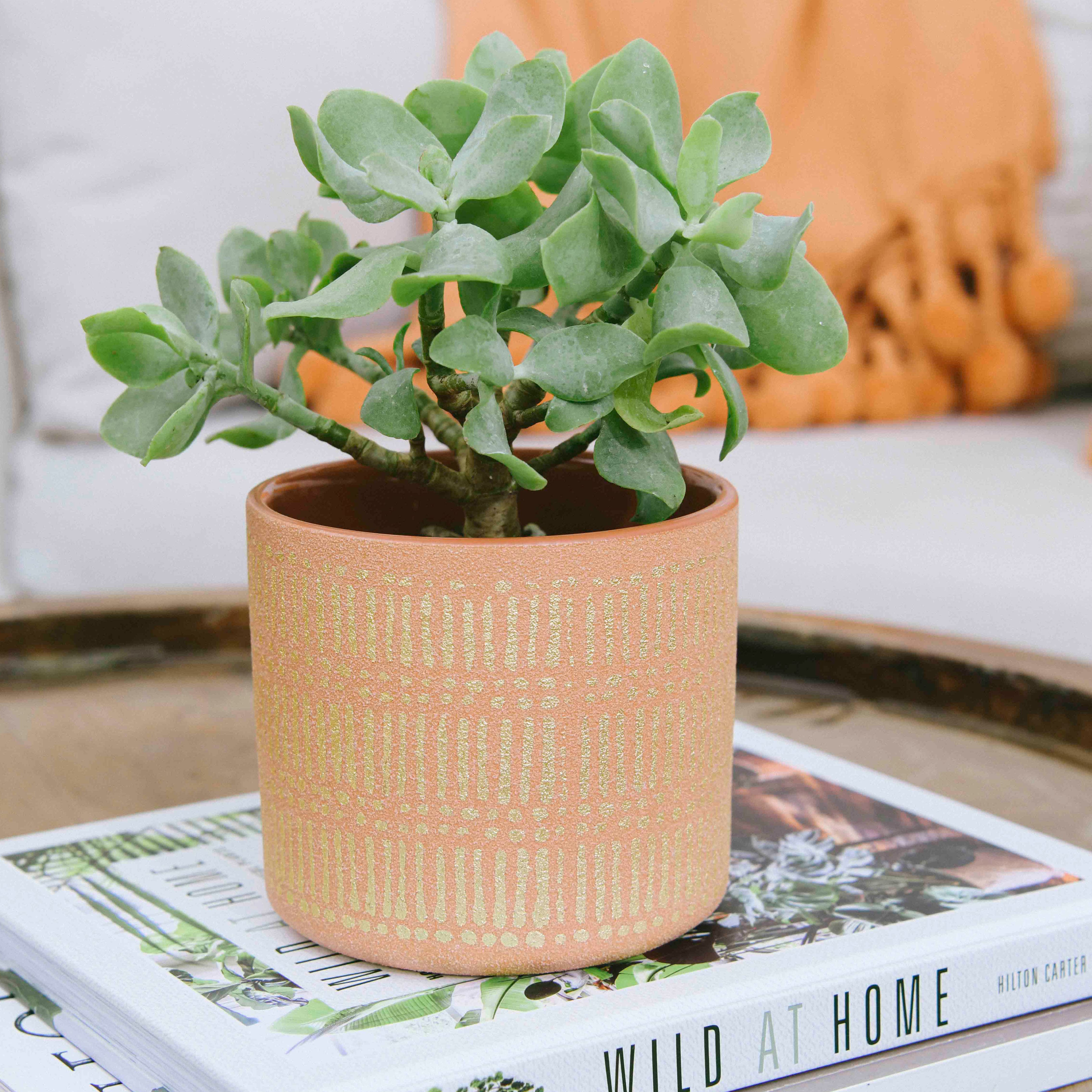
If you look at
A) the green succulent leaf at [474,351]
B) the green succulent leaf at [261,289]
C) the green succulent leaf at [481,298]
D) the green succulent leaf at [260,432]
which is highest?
the green succulent leaf at [261,289]

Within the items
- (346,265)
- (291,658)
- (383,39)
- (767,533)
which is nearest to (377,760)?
(291,658)

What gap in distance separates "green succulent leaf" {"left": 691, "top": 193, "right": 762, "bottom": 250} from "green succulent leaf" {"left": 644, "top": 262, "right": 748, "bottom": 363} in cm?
1

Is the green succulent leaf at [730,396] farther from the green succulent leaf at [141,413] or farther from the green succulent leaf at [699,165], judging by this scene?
the green succulent leaf at [141,413]

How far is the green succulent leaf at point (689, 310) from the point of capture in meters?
0.34

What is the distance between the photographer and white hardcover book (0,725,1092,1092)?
34 cm

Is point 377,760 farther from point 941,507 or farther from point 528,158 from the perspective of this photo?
point 941,507

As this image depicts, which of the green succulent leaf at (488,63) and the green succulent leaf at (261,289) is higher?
the green succulent leaf at (488,63)

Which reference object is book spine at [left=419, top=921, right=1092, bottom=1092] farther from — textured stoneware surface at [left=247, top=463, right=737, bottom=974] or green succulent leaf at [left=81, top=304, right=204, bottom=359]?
green succulent leaf at [left=81, top=304, right=204, bottom=359]

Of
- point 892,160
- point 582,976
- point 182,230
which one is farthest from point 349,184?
point 892,160

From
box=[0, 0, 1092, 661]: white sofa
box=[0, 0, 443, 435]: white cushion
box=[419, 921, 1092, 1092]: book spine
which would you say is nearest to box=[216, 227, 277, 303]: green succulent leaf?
box=[419, 921, 1092, 1092]: book spine

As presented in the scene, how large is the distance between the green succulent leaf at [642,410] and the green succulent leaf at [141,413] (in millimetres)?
130

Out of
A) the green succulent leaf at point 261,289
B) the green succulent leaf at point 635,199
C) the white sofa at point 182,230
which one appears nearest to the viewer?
the green succulent leaf at point 635,199

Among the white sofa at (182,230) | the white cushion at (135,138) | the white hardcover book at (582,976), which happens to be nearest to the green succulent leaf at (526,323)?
the white hardcover book at (582,976)

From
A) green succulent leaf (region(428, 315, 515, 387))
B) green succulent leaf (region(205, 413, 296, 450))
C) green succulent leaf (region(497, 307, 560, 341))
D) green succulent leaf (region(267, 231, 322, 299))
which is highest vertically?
green succulent leaf (region(267, 231, 322, 299))
